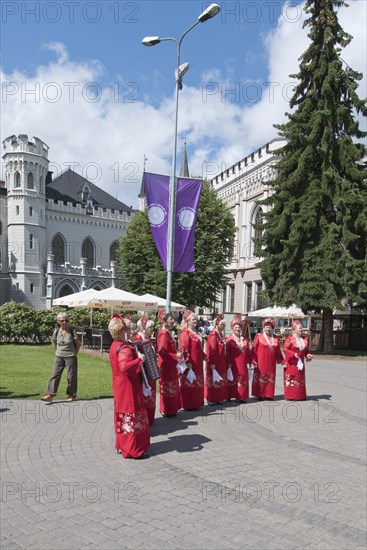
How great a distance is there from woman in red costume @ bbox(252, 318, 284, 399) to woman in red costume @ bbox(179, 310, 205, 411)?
6.19ft

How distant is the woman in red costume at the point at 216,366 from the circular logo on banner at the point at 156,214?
5227mm

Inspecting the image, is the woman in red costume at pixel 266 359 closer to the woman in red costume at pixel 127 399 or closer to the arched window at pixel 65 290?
the woman in red costume at pixel 127 399

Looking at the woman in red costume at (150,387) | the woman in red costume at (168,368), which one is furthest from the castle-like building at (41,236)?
the woman in red costume at (150,387)

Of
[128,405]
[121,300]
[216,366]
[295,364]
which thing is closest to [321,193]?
[121,300]

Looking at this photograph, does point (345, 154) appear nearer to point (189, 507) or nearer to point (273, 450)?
point (273, 450)

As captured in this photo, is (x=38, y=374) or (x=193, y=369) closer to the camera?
(x=193, y=369)

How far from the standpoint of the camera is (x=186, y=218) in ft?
49.7

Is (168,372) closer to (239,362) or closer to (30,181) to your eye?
(239,362)

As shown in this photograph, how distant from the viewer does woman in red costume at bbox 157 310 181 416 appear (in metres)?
9.06

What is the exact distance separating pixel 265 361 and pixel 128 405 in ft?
17.1

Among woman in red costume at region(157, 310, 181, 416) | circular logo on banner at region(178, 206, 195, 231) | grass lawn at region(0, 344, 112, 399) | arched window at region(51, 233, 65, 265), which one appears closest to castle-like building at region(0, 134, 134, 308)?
arched window at region(51, 233, 65, 265)

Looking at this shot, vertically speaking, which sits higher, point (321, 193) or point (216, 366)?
point (321, 193)

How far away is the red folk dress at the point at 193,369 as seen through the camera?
967 centimetres

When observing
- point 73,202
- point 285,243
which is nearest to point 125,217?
point 73,202
